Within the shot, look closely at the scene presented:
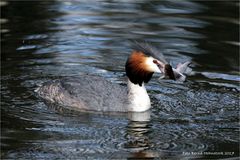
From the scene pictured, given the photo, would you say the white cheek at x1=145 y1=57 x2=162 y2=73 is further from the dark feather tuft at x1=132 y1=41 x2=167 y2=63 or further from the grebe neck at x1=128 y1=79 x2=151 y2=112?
the grebe neck at x1=128 y1=79 x2=151 y2=112

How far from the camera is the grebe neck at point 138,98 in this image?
32.1 ft

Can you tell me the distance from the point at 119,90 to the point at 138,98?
305 mm

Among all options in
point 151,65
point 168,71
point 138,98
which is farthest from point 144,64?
point 138,98

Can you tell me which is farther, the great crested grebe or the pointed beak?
the great crested grebe

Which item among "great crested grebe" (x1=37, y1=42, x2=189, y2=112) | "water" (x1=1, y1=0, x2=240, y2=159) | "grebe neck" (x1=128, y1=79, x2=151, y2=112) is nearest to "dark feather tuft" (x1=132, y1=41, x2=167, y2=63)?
"great crested grebe" (x1=37, y1=42, x2=189, y2=112)

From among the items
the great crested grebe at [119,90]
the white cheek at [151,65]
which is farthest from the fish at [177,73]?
the white cheek at [151,65]

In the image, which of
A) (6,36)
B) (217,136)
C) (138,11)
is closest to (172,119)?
(217,136)

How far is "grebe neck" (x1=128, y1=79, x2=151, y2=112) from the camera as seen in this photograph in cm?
978

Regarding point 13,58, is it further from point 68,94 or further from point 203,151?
point 203,151

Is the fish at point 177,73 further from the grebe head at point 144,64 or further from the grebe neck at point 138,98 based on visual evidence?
the grebe neck at point 138,98

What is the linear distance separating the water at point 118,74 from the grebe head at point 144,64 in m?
0.51

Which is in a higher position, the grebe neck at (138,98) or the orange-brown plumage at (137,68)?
the orange-brown plumage at (137,68)

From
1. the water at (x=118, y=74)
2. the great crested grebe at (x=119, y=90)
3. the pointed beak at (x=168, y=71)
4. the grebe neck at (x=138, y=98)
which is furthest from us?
the grebe neck at (x=138, y=98)

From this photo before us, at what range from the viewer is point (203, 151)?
27.0ft
